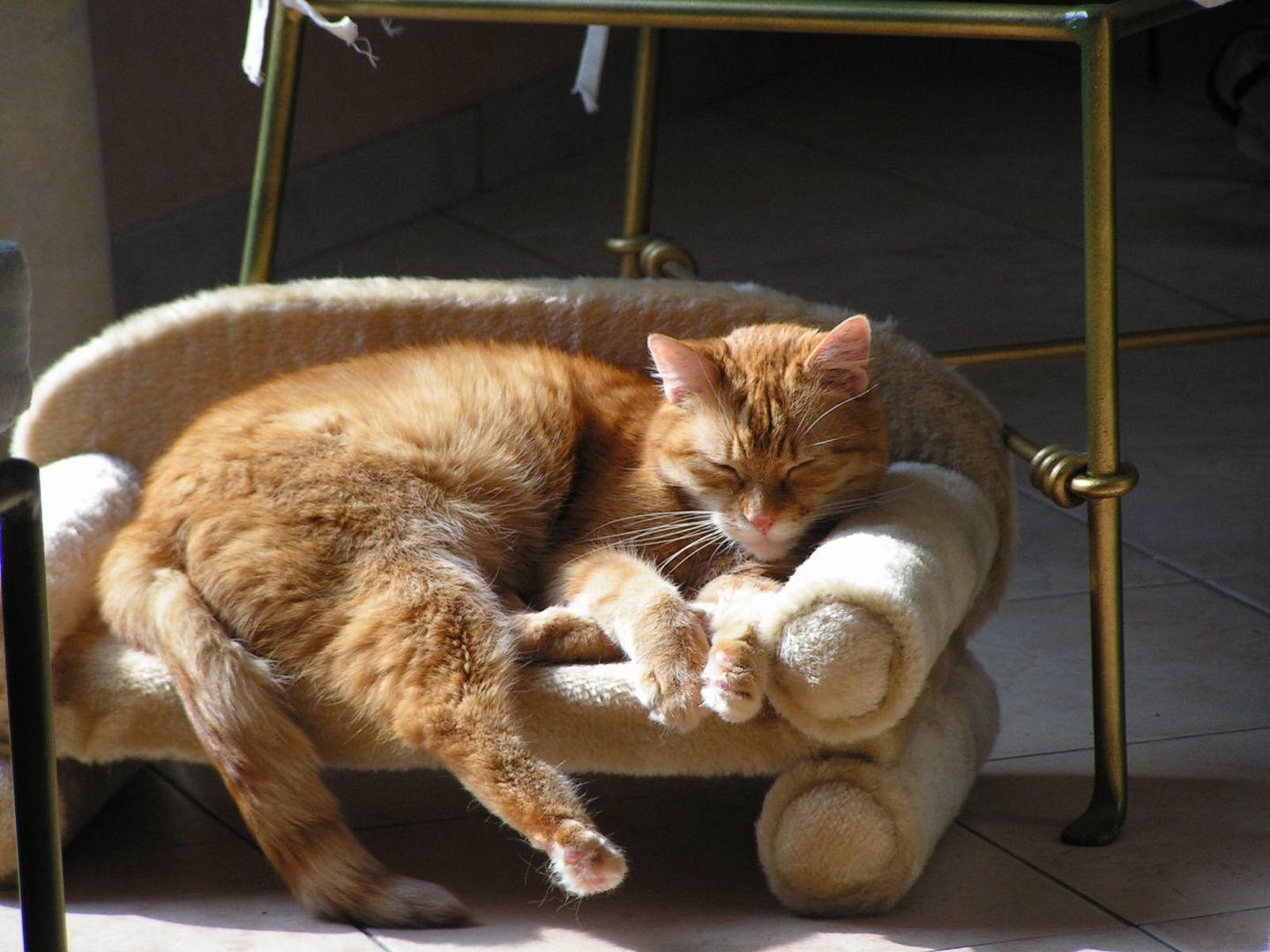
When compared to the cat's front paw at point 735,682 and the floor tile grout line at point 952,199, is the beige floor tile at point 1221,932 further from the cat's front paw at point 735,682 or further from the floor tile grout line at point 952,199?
the floor tile grout line at point 952,199

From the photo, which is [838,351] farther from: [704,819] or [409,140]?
[409,140]

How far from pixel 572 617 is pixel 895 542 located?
1.09 ft

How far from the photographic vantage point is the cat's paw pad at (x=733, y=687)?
1506mm

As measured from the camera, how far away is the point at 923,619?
5.05 feet

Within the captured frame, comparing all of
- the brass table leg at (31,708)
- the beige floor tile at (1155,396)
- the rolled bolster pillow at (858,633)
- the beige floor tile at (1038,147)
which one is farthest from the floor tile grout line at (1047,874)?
the beige floor tile at (1038,147)

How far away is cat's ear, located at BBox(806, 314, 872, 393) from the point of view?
5.67ft

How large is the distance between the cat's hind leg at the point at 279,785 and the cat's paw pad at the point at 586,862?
6.2 inches

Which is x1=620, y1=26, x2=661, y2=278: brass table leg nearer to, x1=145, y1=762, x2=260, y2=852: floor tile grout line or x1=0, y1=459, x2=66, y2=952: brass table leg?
x1=145, y1=762, x2=260, y2=852: floor tile grout line

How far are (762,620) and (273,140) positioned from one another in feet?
3.14

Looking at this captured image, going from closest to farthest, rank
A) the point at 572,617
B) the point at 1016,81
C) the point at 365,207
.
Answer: the point at 572,617 < the point at 365,207 < the point at 1016,81

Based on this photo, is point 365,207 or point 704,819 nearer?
point 704,819

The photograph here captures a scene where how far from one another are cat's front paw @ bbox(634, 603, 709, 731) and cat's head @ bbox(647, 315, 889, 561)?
19 centimetres

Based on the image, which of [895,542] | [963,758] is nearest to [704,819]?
[963,758]

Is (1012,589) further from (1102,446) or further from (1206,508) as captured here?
(1102,446)
